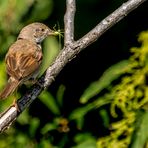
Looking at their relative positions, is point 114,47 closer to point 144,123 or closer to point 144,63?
point 144,63

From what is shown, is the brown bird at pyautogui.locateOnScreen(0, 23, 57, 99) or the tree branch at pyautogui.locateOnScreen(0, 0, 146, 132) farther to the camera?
the brown bird at pyautogui.locateOnScreen(0, 23, 57, 99)

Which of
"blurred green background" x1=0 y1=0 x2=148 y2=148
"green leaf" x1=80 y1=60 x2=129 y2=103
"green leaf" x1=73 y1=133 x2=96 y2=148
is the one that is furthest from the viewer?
"green leaf" x1=73 y1=133 x2=96 y2=148

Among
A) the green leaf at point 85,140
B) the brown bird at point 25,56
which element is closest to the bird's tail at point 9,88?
the brown bird at point 25,56

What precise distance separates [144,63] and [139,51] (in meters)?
0.11

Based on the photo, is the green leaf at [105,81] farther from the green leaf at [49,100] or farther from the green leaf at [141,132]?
the green leaf at [141,132]

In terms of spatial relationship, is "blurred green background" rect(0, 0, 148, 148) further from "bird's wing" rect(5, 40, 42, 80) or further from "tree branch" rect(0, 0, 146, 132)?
"tree branch" rect(0, 0, 146, 132)

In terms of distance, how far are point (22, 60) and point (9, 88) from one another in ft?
1.60

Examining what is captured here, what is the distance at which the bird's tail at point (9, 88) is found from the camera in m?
4.96

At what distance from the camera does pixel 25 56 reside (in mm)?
5617

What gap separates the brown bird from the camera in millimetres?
5262

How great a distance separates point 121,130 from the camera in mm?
5645

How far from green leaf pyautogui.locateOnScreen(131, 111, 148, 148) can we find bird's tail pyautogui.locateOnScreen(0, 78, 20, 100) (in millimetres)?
900

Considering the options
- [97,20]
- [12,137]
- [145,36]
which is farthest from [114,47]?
[12,137]

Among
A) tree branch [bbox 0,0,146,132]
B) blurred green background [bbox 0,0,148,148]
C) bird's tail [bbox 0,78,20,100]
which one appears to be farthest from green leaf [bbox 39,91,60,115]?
tree branch [bbox 0,0,146,132]
